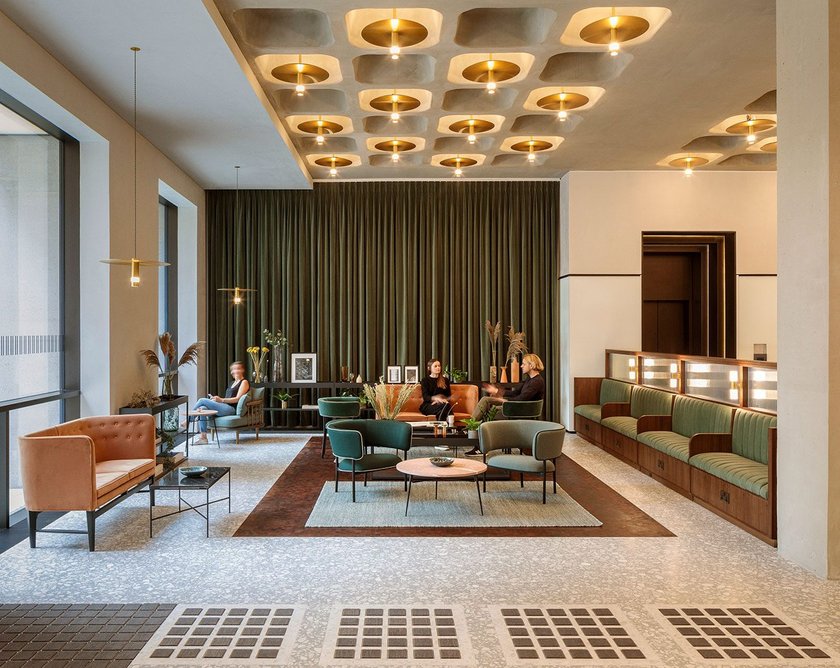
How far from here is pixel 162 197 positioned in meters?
10.4

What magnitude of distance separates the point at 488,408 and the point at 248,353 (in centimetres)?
473

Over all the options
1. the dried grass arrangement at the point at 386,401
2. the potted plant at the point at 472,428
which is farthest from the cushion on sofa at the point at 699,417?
the dried grass arrangement at the point at 386,401

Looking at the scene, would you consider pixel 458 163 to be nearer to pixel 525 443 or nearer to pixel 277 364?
pixel 277 364

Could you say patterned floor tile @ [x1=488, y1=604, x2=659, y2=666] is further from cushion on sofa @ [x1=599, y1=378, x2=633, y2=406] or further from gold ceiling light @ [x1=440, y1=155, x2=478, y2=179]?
gold ceiling light @ [x1=440, y1=155, x2=478, y2=179]

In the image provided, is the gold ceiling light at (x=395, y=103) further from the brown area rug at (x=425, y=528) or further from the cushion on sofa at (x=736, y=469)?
the cushion on sofa at (x=736, y=469)

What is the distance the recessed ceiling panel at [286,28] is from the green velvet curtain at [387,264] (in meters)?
5.57

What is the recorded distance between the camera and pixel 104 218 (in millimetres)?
7242

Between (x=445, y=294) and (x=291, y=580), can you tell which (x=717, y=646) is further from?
(x=445, y=294)

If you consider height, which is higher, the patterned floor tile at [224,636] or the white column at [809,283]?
the white column at [809,283]

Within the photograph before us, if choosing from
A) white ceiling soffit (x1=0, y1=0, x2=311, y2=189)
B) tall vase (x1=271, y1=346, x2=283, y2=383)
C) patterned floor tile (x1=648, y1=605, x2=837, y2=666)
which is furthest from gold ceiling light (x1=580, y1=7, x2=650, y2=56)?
tall vase (x1=271, y1=346, x2=283, y2=383)

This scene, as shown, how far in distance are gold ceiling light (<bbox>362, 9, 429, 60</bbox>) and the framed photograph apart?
6.29 meters

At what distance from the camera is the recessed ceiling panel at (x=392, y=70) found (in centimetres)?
721

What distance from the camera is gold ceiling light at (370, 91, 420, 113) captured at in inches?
320

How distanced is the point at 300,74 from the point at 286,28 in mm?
895
